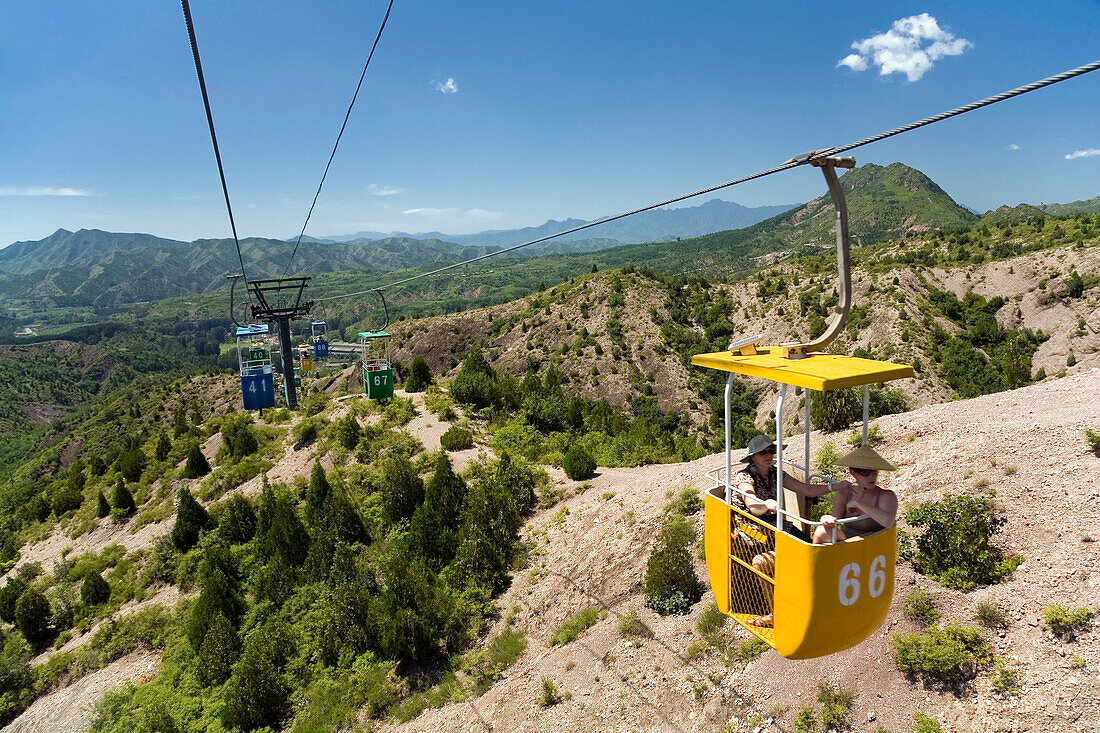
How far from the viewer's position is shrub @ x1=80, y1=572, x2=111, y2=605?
19.5 meters

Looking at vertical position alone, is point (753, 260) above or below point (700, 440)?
above

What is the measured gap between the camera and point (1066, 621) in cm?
755

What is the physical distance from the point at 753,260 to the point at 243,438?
539 feet

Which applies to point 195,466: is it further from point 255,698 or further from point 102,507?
point 255,698

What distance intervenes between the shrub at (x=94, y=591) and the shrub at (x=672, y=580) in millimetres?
19964

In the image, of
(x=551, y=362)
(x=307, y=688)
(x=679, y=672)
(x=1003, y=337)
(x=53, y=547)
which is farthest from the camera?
(x=551, y=362)

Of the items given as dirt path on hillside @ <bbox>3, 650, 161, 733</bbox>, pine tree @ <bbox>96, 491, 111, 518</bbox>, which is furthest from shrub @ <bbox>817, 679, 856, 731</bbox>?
pine tree @ <bbox>96, 491, 111, 518</bbox>

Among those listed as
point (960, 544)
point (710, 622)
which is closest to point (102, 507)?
point (710, 622)

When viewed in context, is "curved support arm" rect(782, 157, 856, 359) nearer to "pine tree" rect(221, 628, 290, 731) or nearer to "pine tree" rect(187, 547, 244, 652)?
"pine tree" rect(221, 628, 290, 731)

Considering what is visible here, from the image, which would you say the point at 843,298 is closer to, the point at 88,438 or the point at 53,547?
the point at 53,547

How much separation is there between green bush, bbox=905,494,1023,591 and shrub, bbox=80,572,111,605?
25.1m

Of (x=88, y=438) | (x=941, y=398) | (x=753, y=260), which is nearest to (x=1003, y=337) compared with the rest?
(x=941, y=398)

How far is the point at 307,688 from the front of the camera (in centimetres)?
1284

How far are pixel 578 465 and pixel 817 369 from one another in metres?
13.8
